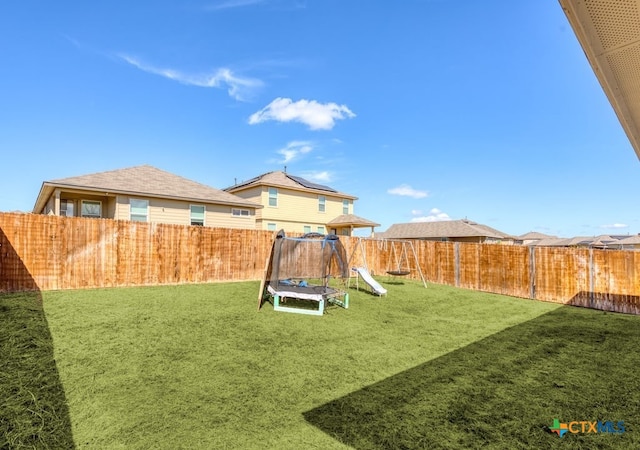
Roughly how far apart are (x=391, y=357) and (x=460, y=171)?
21093 millimetres

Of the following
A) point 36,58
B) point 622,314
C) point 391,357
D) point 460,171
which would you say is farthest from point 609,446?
point 460,171

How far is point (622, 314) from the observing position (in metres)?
9.84

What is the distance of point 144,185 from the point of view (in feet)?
50.8

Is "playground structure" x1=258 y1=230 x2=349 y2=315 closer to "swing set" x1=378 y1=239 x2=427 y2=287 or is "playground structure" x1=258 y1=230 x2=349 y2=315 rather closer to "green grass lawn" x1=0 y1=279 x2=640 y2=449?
"green grass lawn" x1=0 y1=279 x2=640 y2=449

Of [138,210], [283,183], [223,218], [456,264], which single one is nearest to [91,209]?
[138,210]

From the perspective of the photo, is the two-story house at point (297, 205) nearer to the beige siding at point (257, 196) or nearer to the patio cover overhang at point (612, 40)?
the beige siding at point (257, 196)

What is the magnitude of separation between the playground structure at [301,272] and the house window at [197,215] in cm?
819

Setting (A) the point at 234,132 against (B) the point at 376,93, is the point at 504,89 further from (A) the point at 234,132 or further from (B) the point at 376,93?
(A) the point at 234,132

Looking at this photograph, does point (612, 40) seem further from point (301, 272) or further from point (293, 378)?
point (301, 272)

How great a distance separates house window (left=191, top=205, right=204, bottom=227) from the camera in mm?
16547

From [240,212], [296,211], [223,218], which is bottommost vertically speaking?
[223,218]

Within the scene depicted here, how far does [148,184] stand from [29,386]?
1360cm

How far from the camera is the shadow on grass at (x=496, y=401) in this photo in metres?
3.25

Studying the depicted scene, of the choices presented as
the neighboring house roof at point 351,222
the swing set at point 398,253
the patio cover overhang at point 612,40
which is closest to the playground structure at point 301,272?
the swing set at point 398,253
